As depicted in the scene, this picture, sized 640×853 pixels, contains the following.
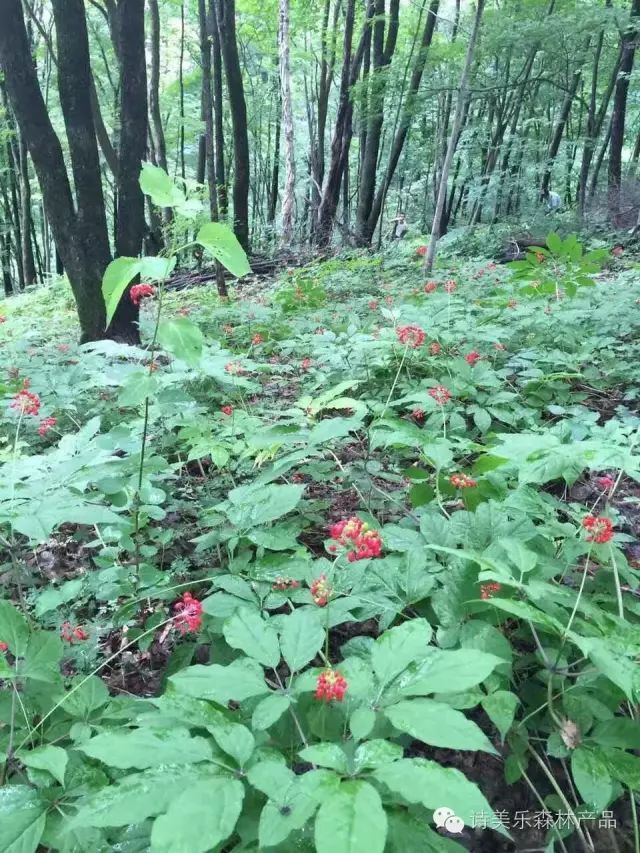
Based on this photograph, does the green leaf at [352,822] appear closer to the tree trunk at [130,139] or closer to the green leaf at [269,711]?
the green leaf at [269,711]

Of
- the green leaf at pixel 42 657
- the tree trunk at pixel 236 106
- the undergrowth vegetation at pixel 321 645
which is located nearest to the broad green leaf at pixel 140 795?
the undergrowth vegetation at pixel 321 645

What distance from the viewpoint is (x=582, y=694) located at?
3.99 ft

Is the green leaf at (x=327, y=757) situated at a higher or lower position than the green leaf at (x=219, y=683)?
higher

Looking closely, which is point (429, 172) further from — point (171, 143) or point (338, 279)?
point (338, 279)

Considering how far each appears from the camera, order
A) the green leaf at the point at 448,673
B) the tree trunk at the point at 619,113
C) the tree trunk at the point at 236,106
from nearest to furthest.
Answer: the green leaf at the point at 448,673 → the tree trunk at the point at 236,106 → the tree trunk at the point at 619,113

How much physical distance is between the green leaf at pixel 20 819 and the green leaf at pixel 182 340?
97 centimetres

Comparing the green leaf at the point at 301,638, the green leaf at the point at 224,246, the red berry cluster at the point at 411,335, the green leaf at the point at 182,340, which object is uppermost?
the green leaf at the point at 224,246

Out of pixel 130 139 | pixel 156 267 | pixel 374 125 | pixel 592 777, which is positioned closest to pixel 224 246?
pixel 156 267

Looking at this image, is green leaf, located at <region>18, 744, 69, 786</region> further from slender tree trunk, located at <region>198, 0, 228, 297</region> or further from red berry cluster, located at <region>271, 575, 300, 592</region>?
slender tree trunk, located at <region>198, 0, 228, 297</region>

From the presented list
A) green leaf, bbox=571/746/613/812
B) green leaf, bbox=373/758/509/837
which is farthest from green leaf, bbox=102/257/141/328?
green leaf, bbox=571/746/613/812

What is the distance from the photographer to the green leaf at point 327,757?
0.81m

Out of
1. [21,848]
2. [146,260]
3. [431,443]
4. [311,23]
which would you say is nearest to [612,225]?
[311,23]

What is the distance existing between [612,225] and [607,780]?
12.6 meters

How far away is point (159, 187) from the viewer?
1.28 m
